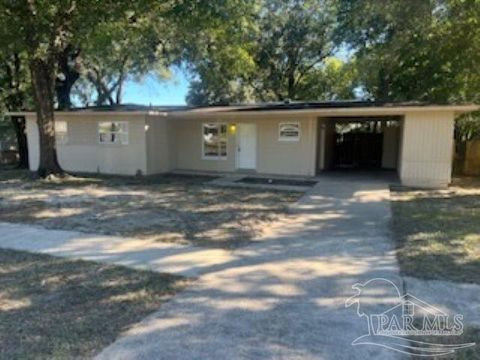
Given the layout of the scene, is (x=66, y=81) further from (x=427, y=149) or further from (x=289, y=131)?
(x=427, y=149)

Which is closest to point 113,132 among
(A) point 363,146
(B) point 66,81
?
(B) point 66,81

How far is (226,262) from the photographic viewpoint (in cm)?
579

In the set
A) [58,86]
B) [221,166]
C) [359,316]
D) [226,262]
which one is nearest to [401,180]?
[221,166]

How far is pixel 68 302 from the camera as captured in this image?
444 centimetres

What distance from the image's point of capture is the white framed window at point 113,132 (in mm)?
16797

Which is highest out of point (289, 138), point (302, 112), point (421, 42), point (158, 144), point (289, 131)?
point (421, 42)

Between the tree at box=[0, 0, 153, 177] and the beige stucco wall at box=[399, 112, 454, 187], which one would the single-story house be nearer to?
the beige stucco wall at box=[399, 112, 454, 187]

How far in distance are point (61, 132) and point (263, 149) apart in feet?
27.1

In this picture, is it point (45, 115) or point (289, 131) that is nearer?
point (45, 115)

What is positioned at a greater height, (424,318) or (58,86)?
(58,86)

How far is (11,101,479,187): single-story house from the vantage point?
14.3 meters

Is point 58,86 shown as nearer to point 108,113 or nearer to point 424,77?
point 108,113

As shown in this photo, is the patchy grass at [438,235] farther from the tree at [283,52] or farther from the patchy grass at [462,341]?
the tree at [283,52]

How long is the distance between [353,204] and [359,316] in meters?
6.47
